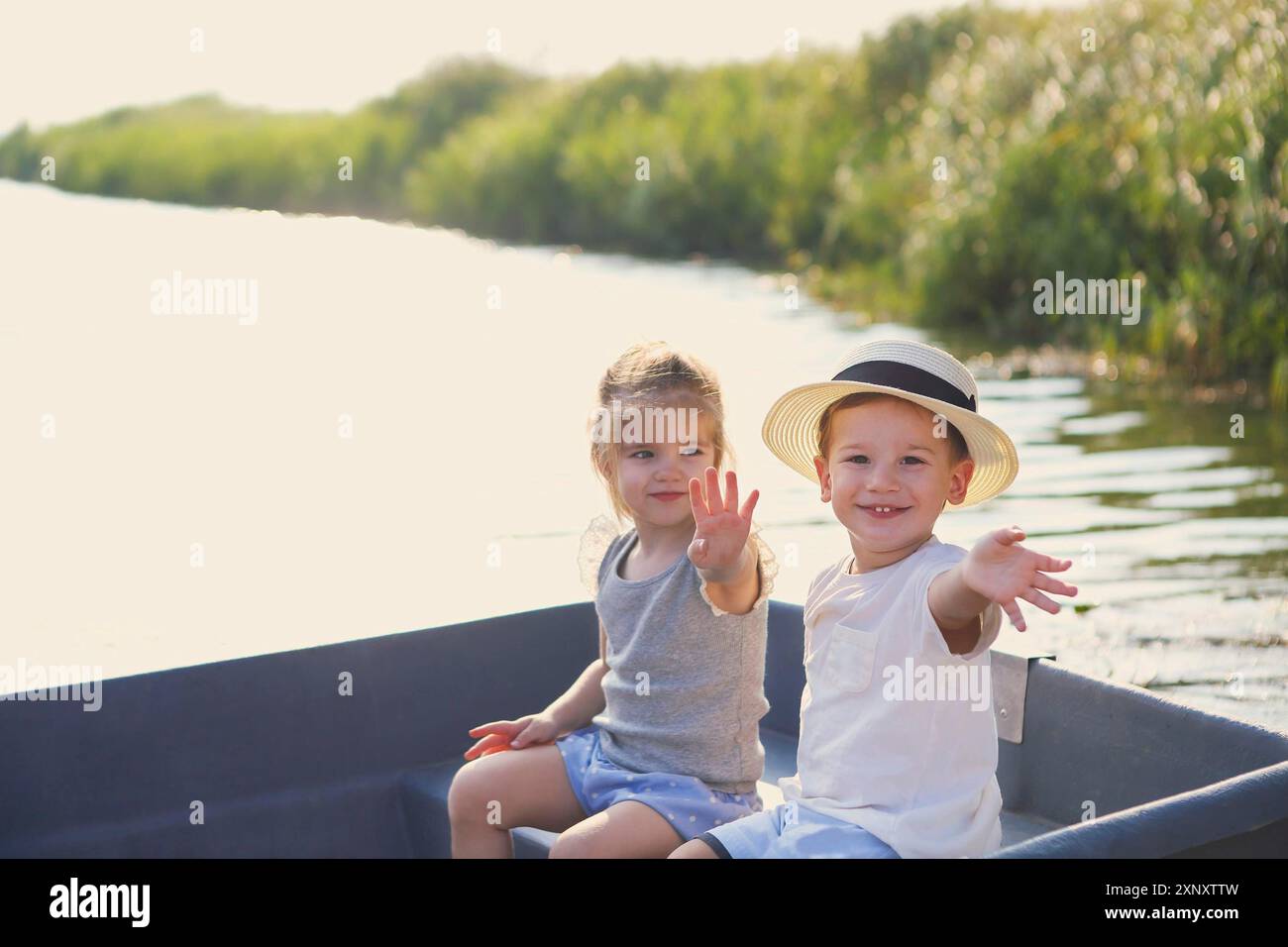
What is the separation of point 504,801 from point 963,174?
37.9 feet

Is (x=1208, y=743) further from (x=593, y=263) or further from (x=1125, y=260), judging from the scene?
(x=593, y=263)

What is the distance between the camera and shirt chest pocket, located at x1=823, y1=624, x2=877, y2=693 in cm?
230

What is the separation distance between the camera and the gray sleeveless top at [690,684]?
272cm

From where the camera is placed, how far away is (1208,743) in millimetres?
2611

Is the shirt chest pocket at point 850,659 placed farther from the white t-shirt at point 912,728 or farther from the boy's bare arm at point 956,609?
the boy's bare arm at point 956,609

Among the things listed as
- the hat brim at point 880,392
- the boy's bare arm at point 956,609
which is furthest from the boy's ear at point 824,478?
the boy's bare arm at point 956,609

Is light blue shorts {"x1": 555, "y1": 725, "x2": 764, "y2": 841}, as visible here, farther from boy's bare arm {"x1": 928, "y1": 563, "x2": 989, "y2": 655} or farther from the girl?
boy's bare arm {"x1": 928, "y1": 563, "x2": 989, "y2": 655}

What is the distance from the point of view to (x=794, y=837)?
2.27m

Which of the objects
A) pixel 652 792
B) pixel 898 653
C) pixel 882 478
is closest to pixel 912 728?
pixel 898 653

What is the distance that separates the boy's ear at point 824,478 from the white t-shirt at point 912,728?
0.49ft

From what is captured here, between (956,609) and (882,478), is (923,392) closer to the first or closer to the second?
(882,478)

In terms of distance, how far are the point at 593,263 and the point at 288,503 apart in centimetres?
1335

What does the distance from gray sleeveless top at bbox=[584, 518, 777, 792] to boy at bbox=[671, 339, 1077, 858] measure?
34cm
